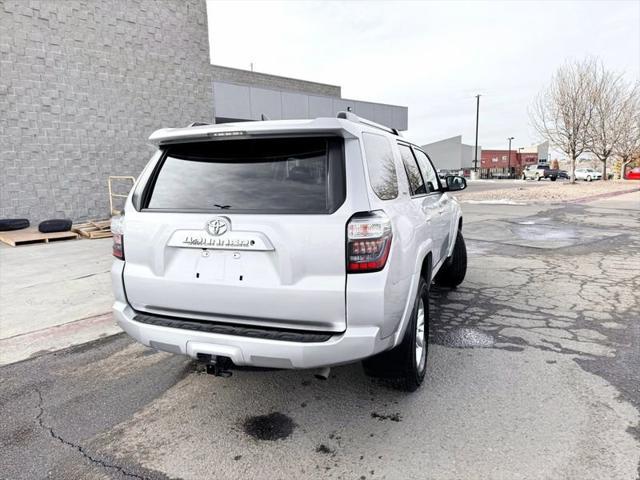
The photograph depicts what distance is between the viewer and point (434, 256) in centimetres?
391

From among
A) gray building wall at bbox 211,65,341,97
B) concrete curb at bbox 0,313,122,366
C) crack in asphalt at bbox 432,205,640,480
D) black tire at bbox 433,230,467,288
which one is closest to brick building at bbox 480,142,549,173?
gray building wall at bbox 211,65,341,97

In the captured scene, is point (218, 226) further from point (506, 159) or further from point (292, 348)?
point (506, 159)

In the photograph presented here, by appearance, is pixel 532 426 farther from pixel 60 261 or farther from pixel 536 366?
pixel 60 261

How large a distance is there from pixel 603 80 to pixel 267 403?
123 feet

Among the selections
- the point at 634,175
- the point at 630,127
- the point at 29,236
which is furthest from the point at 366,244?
the point at 634,175

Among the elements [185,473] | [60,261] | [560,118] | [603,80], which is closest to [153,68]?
[60,261]

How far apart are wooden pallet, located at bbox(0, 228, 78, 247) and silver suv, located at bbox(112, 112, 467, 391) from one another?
870cm

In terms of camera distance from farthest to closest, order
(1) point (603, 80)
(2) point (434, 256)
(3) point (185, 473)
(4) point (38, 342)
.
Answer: (1) point (603, 80)
(4) point (38, 342)
(2) point (434, 256)
(3) point (185, 473)

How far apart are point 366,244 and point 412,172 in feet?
5.45

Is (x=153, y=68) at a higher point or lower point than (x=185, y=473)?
higher

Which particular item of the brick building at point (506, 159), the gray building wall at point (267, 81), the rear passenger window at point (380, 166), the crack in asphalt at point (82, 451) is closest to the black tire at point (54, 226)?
the crack in asphalt at point (82, 451)

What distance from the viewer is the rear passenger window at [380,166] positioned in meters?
2.68

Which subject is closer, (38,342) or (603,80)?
(38,342)

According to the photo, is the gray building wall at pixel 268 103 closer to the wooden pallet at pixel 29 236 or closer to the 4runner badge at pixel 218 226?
the wooden pallet at pixel 29 236
